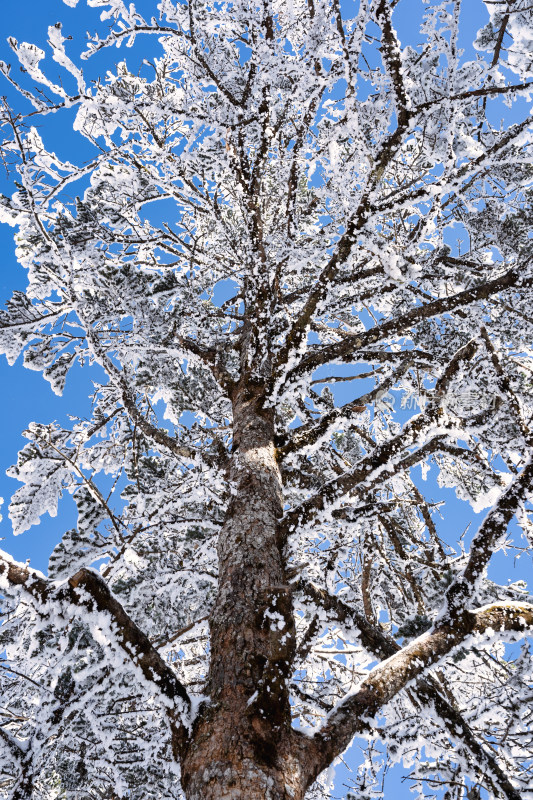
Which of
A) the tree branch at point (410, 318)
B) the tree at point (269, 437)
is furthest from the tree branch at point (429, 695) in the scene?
the tree branch at point (410, 318)

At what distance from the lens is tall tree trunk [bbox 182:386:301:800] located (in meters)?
1.61

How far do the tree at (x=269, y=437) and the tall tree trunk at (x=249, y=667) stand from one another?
0.03ft

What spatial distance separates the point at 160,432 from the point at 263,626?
2787mm

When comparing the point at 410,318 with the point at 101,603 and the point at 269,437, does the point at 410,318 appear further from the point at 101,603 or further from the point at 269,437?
the point at 101,603

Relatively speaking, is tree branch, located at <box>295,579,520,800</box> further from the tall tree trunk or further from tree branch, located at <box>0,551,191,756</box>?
tree branch, located at <box>0,551,191,756</box>

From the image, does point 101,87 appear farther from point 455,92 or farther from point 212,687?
point 212,687

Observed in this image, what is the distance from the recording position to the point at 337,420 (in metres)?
3.53

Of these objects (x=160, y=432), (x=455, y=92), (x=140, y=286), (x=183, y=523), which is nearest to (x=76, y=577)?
(x=183, y=523)

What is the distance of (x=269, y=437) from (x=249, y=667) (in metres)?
1.87

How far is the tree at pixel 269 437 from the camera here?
2186 mm

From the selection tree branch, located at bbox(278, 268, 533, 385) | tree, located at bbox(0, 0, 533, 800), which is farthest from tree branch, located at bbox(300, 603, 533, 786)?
tree branch, located at bbox(278, 268, 533, 385)

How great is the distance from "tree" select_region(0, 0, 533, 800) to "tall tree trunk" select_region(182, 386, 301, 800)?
11mm

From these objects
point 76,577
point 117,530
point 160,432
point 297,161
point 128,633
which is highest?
point 297,161

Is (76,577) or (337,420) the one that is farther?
Answer: (337,420)
